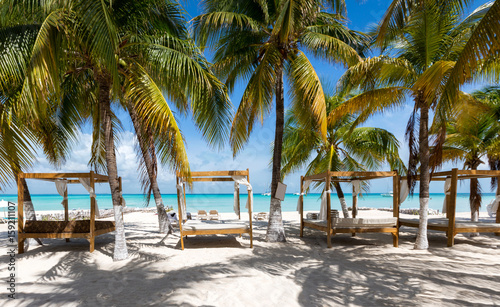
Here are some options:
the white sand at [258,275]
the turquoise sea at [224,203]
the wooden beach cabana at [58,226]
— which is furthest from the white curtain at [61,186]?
the turquoise sea at [224,203]

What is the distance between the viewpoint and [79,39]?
509 cm

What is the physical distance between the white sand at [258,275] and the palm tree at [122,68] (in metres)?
1.18

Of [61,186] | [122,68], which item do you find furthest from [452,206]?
[61,186]

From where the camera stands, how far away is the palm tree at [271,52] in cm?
711

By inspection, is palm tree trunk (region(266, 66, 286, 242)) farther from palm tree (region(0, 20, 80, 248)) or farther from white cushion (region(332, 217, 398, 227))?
palm tree (region(0, 20, 80, 248))

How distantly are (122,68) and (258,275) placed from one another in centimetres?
498

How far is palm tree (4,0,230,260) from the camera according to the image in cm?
459

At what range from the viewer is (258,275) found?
4965 mm

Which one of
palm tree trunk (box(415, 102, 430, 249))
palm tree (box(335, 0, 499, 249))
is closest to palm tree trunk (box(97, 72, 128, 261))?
palm tree (box(335, 0, 499, 249))

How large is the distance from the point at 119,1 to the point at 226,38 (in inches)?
119

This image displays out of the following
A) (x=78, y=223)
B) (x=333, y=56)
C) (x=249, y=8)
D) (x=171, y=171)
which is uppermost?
(x=249, y=8)

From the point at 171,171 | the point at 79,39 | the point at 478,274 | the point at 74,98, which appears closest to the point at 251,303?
the point at 478,274

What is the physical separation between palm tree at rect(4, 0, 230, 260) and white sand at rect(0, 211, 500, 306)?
1.18m

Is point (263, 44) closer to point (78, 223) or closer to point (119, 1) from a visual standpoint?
point (119, 1)
